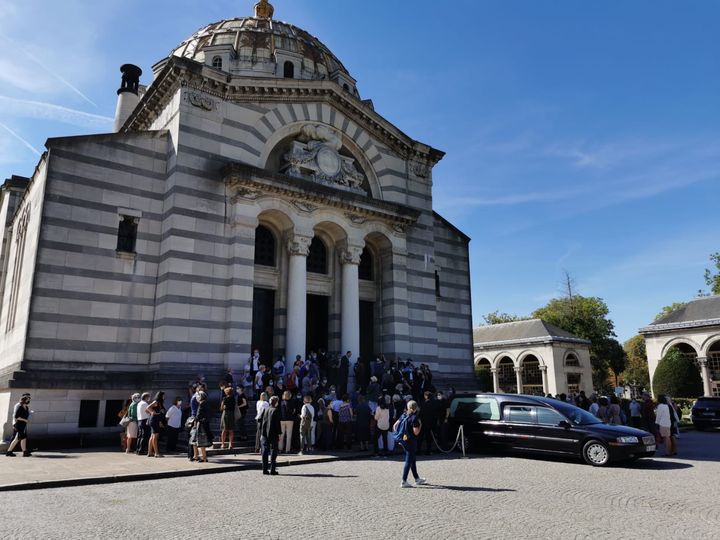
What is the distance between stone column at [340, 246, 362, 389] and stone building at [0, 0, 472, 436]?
9cm

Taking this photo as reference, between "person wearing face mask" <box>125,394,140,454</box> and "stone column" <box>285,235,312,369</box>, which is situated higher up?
"stone column" <box>285,235,312,369</box>

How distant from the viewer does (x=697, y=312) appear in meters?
53.0

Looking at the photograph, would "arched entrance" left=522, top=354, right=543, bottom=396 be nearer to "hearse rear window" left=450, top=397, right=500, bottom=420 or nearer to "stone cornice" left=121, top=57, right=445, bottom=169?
"stone cornice" left=121, top=57, right=445, bottom=169

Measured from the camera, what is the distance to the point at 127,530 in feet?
26.6

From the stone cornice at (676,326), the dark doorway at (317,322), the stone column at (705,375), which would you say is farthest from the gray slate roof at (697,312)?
the dark doorway at (317,322)

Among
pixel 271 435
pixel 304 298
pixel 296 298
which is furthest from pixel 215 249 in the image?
pixel 271 435

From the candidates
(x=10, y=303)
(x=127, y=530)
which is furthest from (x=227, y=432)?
(x=10, y=303)

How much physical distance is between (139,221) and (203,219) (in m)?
2.43

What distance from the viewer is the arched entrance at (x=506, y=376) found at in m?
57.9

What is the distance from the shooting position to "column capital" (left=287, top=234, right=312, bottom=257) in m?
24.6

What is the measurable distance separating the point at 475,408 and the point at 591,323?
5600 cm

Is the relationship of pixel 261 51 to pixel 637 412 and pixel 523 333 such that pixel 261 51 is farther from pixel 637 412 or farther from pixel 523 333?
pixel 523 333

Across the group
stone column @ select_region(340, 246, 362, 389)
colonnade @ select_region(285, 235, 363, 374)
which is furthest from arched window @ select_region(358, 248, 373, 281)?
stone column @ select_region(340, 246, 362, 389)

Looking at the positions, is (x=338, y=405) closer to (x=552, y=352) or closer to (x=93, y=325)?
(x=93, y=325)
